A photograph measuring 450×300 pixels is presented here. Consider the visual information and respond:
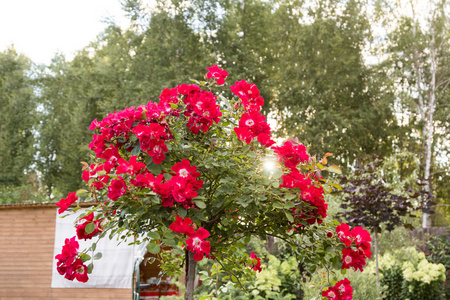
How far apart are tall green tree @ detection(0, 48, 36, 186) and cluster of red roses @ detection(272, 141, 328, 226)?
17.9 m

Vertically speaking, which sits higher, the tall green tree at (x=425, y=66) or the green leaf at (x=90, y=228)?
the tall green tree at (x=425, y=66)

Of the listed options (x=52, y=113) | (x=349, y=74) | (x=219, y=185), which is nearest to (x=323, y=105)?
(x=349, y=74)

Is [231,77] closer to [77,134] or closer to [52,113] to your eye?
[77,134]

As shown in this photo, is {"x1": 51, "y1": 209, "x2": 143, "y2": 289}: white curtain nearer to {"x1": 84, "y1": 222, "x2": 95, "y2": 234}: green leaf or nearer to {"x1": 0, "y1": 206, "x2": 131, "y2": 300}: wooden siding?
{"x1": 0, "y1": 206, "x2": 131, "y2": 300}: wooden siding

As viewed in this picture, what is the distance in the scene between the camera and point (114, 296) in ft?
23.5

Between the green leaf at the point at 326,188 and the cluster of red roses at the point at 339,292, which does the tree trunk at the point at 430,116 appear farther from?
the green leaf at the point at 326,188

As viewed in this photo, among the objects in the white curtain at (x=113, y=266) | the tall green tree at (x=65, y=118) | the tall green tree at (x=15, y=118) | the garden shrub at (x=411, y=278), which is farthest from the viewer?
the tall green tree at (x=15, y=118)

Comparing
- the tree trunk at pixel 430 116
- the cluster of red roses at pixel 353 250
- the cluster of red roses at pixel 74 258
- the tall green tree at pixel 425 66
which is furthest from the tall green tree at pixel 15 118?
the cluster of red roses at pixel 353 250

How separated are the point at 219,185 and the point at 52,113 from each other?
60.3 ft

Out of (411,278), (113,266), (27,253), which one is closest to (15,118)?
(27,253)

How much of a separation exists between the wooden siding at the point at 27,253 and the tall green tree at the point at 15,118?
10.4m

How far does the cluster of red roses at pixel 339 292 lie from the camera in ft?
6.24

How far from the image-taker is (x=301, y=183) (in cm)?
163

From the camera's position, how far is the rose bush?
1.54m
